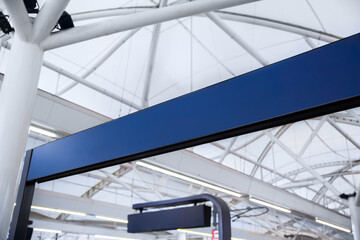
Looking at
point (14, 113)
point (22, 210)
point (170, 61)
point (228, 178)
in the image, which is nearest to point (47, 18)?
point (14, 113)

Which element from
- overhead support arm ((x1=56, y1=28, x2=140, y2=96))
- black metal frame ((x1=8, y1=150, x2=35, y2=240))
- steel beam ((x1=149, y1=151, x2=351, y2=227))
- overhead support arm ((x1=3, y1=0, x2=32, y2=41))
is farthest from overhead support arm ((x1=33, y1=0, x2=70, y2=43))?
overhead support arm ((x1=56, y1=28, x2=140, y2=96))

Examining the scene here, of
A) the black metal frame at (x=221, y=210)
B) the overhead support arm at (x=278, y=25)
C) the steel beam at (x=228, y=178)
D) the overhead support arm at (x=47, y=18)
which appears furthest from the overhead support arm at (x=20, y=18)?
the steel beam at (x=228, y=178)

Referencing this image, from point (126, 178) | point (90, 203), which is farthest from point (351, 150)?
point (90, 203)

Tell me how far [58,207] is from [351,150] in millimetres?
16284

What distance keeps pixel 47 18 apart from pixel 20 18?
34 centimetres

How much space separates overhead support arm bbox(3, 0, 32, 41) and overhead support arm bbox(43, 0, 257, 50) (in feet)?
0.96

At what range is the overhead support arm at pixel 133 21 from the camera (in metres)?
4.84

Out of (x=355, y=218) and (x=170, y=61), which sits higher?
(x=170, y=61)

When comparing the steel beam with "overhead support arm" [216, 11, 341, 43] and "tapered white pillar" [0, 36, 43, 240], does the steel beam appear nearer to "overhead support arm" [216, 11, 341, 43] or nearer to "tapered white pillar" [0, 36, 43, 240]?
"overhead support arm" [216, 11, 341, 43]

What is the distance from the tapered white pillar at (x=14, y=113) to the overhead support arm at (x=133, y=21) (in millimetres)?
367

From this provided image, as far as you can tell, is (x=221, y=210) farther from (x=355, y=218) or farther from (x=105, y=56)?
(x=355, y=218)

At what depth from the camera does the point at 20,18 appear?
15.1ft

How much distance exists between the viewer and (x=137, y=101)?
12461mm

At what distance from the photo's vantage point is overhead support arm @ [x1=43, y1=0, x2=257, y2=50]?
4840 millimetres
